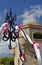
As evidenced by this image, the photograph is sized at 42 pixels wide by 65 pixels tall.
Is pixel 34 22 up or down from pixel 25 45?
up

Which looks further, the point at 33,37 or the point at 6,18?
the point at 33,37

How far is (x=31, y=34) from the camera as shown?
26781 millimetres

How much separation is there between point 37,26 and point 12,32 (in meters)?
13.6

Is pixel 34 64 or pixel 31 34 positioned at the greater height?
pixel 31 34

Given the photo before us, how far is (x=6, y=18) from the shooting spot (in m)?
13.8

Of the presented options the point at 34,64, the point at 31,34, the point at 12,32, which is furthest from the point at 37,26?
the point at 12,32

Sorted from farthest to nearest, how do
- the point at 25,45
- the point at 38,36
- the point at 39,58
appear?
1. the point at 38,36
2. the point at 25,45
3. the point at 39,58

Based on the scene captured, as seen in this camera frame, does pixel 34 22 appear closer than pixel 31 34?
No

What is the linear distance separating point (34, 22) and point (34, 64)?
5.17 meters

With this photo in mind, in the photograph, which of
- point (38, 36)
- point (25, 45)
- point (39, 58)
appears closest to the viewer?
point (39, 58)

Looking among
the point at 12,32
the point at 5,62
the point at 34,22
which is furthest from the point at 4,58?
the point at 12,32

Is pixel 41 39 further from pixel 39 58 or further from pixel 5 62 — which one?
pixel 5 62

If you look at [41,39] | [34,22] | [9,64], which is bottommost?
[9,64]

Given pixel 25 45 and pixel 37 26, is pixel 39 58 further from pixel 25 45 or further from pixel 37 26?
pixel 37 26
